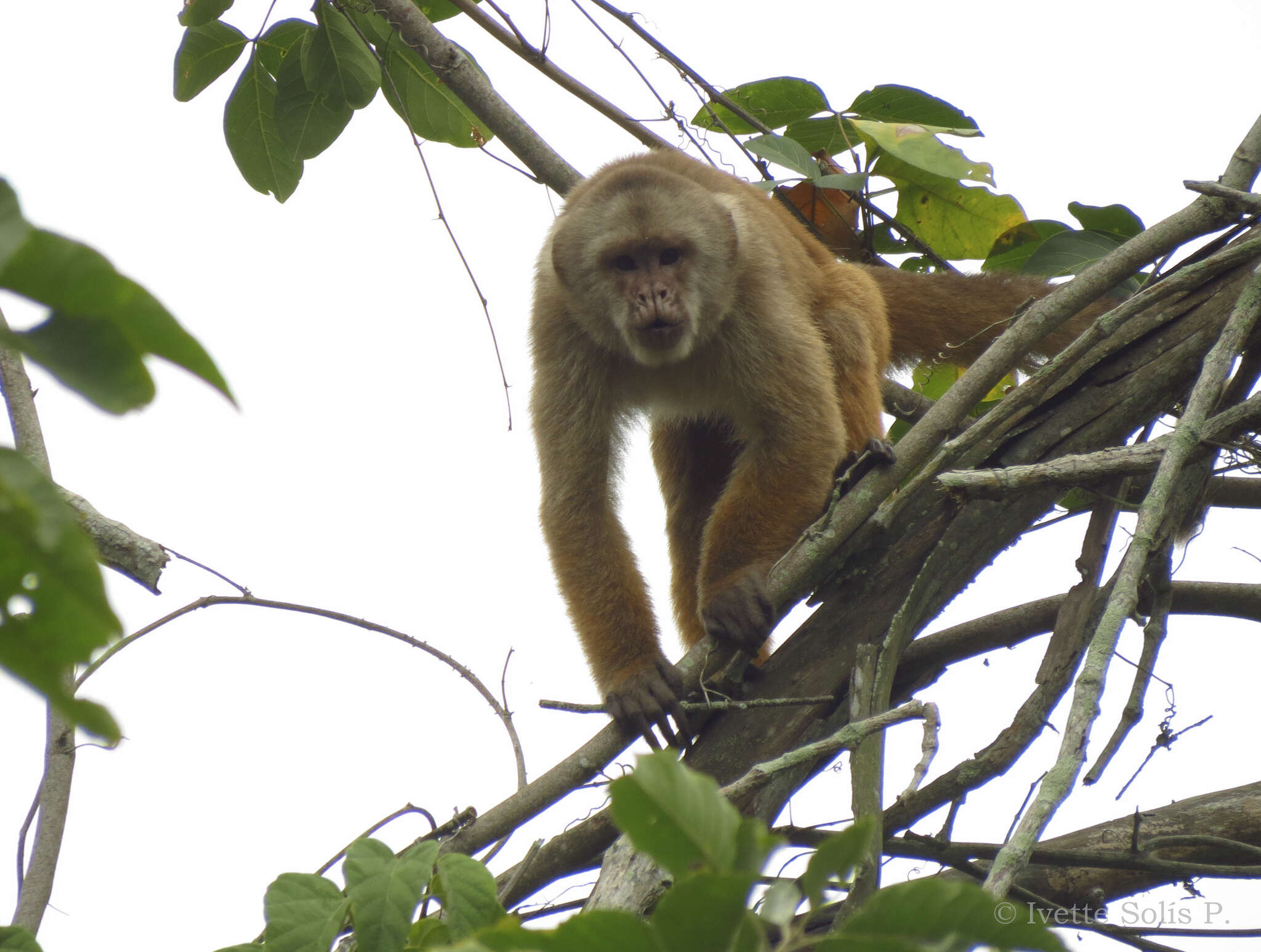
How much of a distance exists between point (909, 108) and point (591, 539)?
2874 millimetres

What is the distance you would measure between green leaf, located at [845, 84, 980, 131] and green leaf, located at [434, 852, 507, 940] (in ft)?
15.4

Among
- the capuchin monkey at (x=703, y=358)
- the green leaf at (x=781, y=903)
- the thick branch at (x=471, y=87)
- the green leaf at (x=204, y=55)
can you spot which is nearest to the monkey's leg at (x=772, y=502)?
the capuchin monkey at (x=703, y=358)

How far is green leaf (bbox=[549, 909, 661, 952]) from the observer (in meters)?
1.07

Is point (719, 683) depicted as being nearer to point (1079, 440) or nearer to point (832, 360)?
point (1079, 440)

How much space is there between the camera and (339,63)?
Answer: 5449 millimetres

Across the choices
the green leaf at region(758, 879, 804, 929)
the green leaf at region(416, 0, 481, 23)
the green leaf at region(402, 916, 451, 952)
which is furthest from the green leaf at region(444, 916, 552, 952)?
the green leaf at region(416, 0, 481, 23)

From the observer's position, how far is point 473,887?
7.79 ft

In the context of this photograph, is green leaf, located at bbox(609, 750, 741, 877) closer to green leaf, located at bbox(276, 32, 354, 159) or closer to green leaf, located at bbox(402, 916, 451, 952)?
green leaf, located at bbox(402, 916, 451, 952)

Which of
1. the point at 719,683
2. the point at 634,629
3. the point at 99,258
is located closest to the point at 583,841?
the point at 719,683

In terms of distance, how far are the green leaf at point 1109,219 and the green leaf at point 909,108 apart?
85cm

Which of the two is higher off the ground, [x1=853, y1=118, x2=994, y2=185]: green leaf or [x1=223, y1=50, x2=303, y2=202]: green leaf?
[x1=223, y1=50, x2=303, y2=202]: green leaf

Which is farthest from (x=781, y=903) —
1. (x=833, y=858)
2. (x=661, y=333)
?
(x=661, y=333)

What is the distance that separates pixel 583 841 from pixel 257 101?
164 inches

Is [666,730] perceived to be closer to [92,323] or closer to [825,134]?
[825,134]
